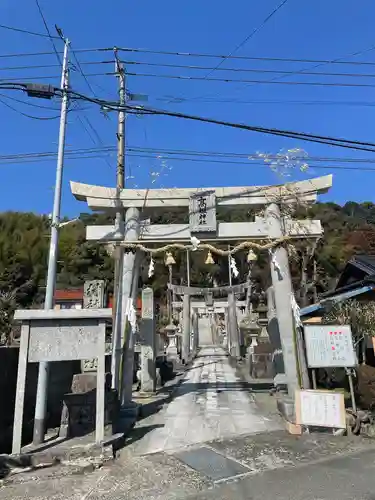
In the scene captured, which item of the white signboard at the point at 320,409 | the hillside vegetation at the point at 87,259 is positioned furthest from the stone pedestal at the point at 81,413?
the hillside vegetation at the point at 87,259

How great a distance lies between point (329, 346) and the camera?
7.70 meters

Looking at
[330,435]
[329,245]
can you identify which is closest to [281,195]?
[330,435]

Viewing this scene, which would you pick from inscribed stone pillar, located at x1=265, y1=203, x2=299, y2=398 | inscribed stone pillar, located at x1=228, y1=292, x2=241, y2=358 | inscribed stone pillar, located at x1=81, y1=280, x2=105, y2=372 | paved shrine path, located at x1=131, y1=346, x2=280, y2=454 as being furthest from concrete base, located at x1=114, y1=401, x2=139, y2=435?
inscribed stone pillar, located at x1=228, y1=292, x2=241, y2=358

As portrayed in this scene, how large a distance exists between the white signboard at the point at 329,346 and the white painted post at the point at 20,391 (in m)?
5.70

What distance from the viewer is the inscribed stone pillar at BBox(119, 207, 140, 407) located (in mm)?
9109

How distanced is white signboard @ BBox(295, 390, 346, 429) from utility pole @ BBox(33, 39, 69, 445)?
5.18 meters

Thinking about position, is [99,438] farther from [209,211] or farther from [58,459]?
[209,211]

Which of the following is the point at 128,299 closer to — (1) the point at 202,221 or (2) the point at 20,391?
(1) the point at 202,221

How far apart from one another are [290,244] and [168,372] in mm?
10025

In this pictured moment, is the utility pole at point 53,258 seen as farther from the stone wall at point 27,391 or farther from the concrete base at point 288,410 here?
the concrete base at point 288,410

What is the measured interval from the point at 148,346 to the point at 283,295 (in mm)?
6283

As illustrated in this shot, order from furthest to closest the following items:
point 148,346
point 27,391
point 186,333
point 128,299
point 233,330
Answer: point 186,333, point 233,330, point 148,346, point 128,299, point 27,391

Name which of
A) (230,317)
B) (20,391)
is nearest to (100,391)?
(20,391)

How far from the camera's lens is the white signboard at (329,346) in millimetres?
7520
